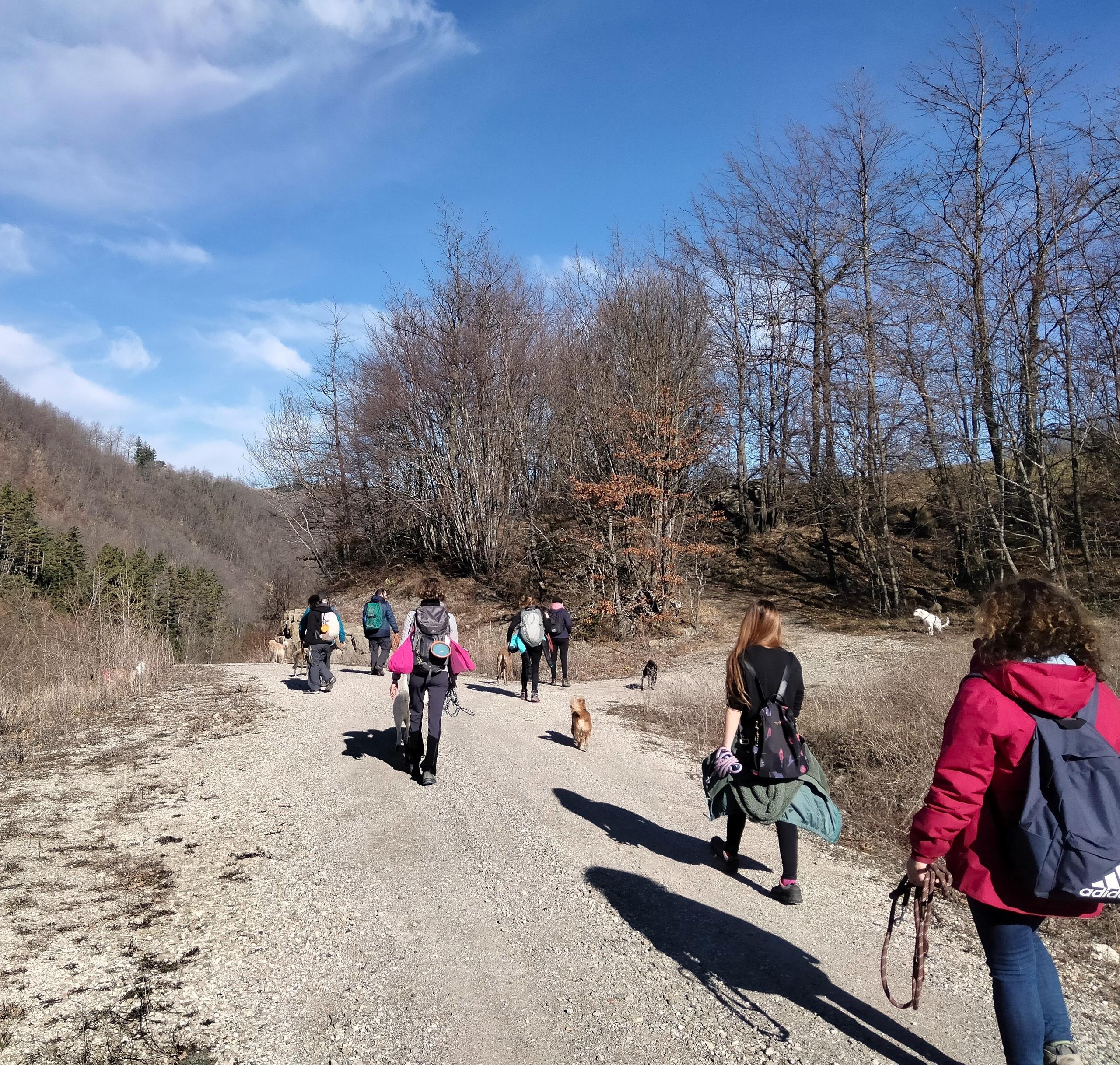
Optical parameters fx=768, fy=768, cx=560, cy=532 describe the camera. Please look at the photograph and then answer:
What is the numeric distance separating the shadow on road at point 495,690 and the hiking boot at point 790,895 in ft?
29.3

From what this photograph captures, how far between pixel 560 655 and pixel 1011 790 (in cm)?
1313

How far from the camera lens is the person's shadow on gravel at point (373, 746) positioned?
8.73 m

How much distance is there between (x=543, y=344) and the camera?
2967 cm

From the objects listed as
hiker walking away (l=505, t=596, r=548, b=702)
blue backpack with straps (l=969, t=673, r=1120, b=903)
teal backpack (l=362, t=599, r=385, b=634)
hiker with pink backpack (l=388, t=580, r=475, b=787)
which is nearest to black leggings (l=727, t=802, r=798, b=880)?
blue backpack with straps (l=969, t=673, r=1120, b=903)

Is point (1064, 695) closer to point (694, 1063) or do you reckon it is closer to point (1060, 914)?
point (1060, 914)

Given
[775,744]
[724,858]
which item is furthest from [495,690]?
[775,744]

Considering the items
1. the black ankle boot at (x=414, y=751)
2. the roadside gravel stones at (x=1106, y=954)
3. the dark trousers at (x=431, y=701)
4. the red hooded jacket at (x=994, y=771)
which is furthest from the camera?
the black ankle boot at (x=414, y=751)

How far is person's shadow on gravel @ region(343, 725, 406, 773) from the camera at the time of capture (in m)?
8.73

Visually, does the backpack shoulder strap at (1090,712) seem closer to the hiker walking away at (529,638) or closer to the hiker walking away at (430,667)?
the hiker walking away at (430,667)

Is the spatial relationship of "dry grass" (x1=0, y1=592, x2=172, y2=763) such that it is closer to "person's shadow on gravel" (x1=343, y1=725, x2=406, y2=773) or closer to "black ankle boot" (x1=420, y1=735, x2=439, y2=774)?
"person's shadow on gravel" (x1=343, y1=725, x2=406, y2=773)

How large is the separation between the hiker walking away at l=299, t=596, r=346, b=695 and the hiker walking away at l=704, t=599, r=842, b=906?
8.93 m

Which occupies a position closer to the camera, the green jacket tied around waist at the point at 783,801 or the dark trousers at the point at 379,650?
the green jacket tied around waist at the point at 783,801

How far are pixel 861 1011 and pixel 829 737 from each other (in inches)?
229

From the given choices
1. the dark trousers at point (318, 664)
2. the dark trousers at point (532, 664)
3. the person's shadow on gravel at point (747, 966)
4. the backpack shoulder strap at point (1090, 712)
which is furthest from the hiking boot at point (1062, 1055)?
the dark trousers at point (318, 664)
